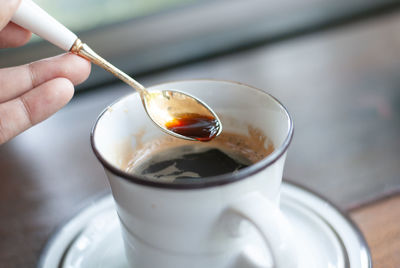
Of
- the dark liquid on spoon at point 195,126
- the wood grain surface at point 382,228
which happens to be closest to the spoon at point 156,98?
the dark liquid on spoon at point 195,126

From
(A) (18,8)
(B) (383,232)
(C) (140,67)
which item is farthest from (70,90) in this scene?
(C) (140,67)

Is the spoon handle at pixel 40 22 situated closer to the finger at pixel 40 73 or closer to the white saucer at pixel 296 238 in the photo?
the finger at pixel 40 73

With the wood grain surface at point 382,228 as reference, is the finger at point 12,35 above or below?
above

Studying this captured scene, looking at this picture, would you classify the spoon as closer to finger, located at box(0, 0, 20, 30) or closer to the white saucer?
finger, located at box(0, 0, 20, 30)

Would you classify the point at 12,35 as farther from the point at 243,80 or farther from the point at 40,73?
the point at 243,80

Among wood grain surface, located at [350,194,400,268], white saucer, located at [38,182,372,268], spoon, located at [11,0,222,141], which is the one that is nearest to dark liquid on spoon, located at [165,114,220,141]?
spoon, located at [11,0,222,141]

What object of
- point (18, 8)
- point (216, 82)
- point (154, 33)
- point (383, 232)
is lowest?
point (383, 232)

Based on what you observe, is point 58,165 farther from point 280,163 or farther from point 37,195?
point 280,163
